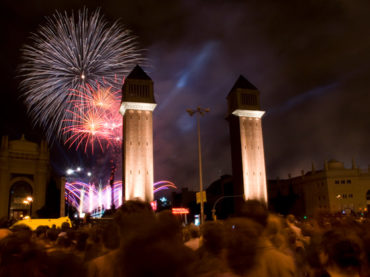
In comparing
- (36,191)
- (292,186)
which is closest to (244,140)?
(292,186)

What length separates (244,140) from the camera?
65562 mm

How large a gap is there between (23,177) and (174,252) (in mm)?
63013

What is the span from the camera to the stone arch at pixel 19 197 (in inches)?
2288

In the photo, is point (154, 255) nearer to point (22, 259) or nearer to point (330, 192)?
point (22, 259)

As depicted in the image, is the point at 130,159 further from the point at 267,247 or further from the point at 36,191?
the point at 267,247

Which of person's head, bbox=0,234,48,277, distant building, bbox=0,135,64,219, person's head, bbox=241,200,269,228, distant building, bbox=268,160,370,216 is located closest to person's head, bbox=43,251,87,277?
person's head, bbox=0,234,48,277

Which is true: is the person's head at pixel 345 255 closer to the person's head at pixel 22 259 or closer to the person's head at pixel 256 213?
the person's head at pixel 256 213

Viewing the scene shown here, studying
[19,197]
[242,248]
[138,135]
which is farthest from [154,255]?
[19,197]

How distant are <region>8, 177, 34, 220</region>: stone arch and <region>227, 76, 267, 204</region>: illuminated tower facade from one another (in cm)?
3391

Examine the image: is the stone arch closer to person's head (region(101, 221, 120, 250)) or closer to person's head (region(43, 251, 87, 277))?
person's head (region(101, 221, 120, 250))

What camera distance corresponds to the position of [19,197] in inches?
2317

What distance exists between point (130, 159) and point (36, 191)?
16.0 meters

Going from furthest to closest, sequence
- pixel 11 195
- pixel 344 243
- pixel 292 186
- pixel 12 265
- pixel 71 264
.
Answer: pixel 292 186
pixel 11 195
pixel 344 243
pixel 12 265
pixel 71 264

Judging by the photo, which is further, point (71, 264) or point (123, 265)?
point (71, 264)
